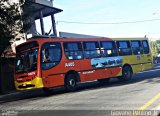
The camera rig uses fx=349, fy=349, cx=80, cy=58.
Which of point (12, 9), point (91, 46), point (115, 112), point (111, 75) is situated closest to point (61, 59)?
point (91, 46)

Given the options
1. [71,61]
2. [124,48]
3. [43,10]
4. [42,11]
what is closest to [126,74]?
[124,48]

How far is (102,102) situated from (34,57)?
6139 millimetres

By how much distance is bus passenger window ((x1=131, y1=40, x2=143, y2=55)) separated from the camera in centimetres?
2375

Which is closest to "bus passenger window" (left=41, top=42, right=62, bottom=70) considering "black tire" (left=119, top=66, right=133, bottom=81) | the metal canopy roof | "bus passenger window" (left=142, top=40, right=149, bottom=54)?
"black tire" (left=119, top=66, right=133, bottom=81)

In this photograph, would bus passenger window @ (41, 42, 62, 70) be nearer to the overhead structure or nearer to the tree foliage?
the tree foliage

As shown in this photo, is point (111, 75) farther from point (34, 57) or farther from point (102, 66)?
point (34, 57)

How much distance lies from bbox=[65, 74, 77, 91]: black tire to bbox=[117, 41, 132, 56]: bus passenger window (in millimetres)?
4999

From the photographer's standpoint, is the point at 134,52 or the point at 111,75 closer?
the point at 111,75

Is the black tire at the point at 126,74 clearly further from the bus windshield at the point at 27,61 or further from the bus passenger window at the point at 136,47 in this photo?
the bus windshield at the point at 27,61

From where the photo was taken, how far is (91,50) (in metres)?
20.2

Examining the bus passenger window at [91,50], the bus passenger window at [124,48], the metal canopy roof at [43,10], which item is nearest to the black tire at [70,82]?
the bus passenger window at [91,50]

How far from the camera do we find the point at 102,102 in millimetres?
12078

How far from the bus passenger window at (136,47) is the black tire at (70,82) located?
6.56 metres

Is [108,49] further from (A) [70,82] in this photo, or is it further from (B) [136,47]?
(A) [70,82]
